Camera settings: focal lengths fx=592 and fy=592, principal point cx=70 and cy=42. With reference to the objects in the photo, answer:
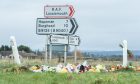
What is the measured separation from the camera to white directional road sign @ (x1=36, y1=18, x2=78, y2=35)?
20.1 m

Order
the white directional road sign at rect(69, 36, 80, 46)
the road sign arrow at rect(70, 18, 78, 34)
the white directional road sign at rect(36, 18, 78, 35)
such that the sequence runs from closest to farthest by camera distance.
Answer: the road sign arrow at rect(70, 18, 78, 34) → the white directional road sign at rect(36, 18, 78, 35) → the white directional road sign at rect(69, 36, 80, 46)

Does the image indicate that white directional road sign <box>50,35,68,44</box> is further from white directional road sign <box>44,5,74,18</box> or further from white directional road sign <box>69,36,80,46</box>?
white directional road sign <box>44,5,74,18</box>

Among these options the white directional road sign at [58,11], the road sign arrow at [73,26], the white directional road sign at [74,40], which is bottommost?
the white directional road sign at [74,40]

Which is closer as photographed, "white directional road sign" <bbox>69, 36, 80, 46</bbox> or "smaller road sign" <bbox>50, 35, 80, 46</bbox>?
"smaller road sign" <bbox>50, 35, 80, 46</bbox>

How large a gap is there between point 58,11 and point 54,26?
1.75 ft

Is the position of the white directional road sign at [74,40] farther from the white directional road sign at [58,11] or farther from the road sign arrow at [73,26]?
the white directional road sign at [58,11]

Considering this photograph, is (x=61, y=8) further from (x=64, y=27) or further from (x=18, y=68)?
(x=18, y=68)

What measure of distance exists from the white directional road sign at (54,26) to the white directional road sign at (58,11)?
17 centimetres

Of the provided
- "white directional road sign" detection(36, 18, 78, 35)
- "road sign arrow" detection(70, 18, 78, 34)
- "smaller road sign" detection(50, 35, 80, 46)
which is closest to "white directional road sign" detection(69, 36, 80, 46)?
"smaller road sign" detection(50, 35, 80, 46)

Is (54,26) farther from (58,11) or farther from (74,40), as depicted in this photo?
(74,40)

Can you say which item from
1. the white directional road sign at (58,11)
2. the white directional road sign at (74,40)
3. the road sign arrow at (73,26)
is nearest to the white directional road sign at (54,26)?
the road sign arrow at (73,26)

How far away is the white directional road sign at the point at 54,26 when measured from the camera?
20.1 meters

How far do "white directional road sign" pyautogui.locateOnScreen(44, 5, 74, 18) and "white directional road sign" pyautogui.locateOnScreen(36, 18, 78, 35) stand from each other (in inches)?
6.7

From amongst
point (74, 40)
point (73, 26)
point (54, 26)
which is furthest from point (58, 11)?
point (74, 40)
